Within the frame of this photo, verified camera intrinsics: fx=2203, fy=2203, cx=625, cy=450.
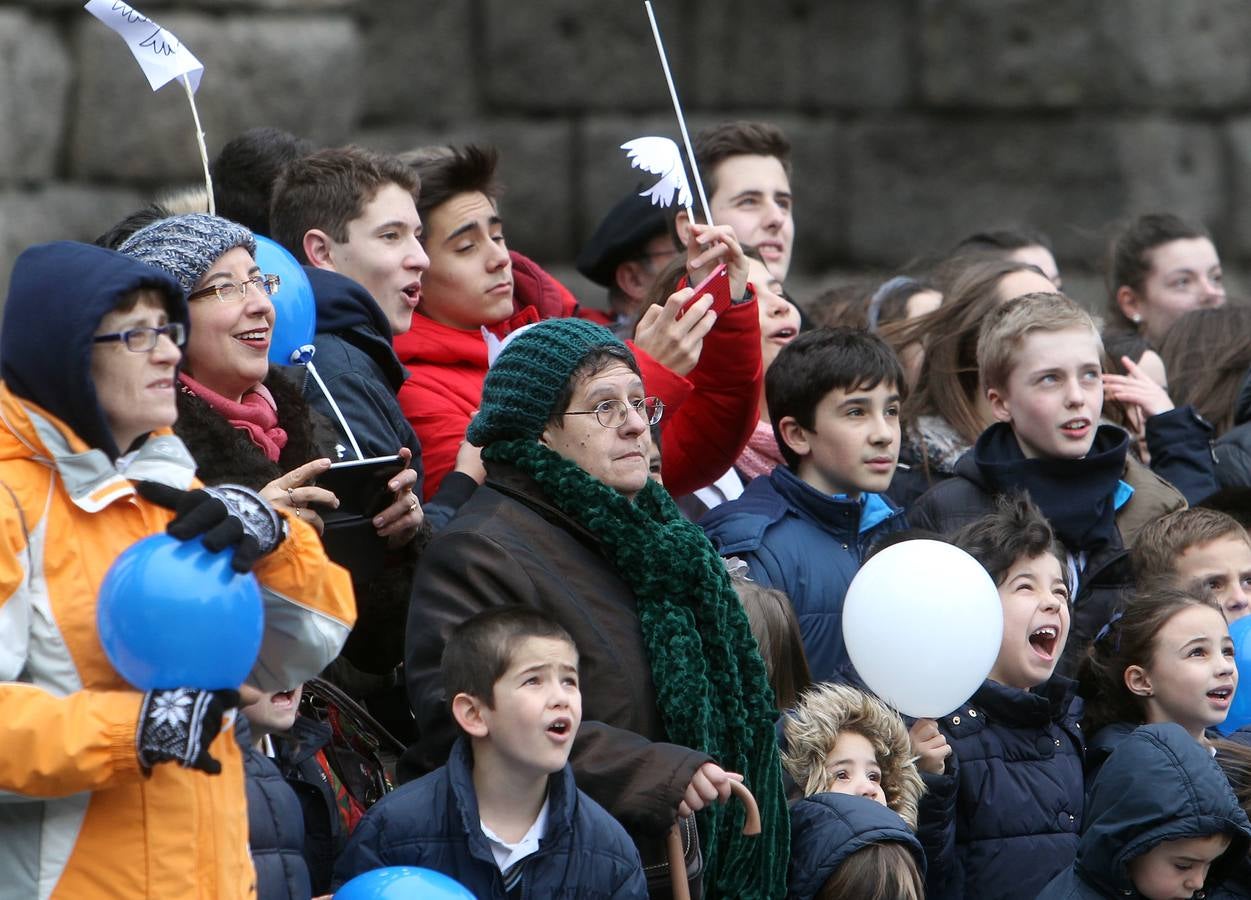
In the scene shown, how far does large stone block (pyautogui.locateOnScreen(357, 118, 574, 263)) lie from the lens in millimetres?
7012

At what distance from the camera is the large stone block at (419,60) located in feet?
22.6

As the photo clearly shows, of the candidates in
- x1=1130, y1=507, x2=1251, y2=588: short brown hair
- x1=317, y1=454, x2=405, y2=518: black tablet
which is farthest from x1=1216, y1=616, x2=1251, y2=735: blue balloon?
x1=317, y1=454, x2=405, y2=518: black tablet

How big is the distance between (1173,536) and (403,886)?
2.14 m

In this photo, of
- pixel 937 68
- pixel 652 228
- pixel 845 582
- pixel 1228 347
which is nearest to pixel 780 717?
pixel 845 582

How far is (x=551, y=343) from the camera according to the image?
3713mm

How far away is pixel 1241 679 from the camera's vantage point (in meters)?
4.53

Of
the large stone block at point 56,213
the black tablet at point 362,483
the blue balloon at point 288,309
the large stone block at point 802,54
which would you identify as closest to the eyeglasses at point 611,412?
the black tablet at point 362,483

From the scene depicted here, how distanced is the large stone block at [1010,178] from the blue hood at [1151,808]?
3.68 m

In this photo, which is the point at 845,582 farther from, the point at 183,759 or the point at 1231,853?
the point at 183,759

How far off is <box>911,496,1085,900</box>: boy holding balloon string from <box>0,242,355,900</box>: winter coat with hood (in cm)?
152

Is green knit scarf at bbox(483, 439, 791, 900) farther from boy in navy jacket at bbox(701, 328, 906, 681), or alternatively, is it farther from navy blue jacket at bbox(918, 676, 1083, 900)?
boy in navy jacket at bbox(701, 328, 906, 681)

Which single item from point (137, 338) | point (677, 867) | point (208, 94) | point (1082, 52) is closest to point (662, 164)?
point (677, 867)

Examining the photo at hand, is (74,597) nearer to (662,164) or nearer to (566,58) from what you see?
(662,164)

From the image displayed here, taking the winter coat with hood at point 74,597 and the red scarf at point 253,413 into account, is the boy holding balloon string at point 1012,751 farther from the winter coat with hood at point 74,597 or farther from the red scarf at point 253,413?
the winter coat with hood at point 74,597
